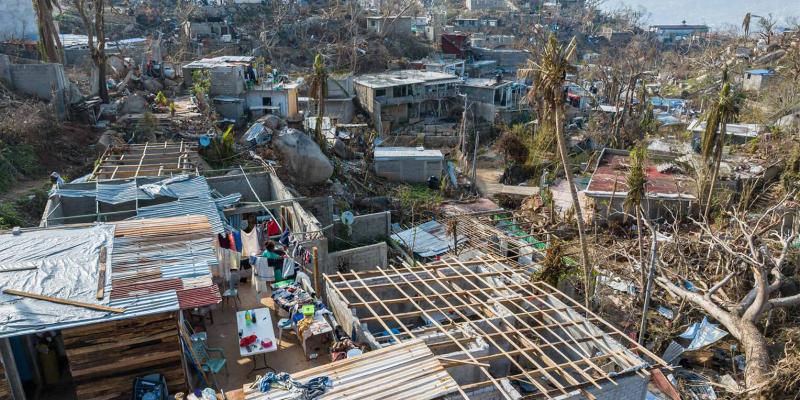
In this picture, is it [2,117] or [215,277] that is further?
[2,117]

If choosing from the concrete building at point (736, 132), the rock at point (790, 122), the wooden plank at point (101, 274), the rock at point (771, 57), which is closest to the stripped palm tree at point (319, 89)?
the wooden plank at point (101, 274)

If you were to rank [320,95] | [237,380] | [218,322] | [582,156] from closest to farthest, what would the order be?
[237,380], [218,322], [320,95], [582,156]

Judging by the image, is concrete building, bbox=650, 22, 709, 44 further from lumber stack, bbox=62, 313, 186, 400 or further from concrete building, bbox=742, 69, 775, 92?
lumber stack, bbox=62, 313, 186, 400

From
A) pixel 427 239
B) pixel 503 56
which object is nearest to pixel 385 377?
pixel 427 239

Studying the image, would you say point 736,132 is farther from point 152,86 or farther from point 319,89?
point 152,86

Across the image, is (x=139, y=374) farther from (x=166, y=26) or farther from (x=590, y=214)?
(x=166, y=26)

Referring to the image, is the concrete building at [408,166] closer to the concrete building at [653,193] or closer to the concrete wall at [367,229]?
the concrete building at [653,193]

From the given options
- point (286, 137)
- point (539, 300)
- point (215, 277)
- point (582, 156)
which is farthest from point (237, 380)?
point (582, 156)

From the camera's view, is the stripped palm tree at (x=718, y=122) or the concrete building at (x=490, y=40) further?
the concrete building at (x=490, y=40)
